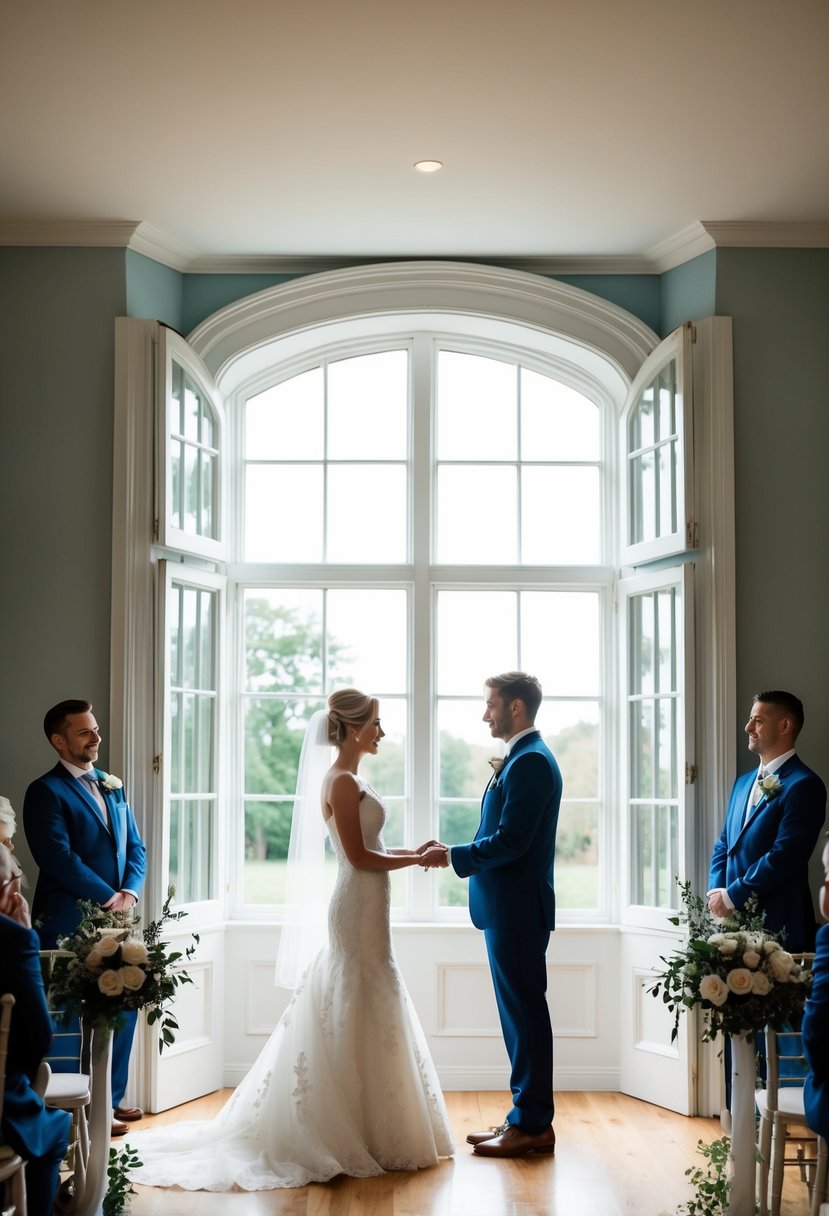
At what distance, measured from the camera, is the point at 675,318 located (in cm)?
615

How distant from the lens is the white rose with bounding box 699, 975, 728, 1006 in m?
3.84

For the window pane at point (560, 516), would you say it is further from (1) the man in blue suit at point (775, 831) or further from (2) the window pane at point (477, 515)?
(1) the man in blue suit at point (775, 831)

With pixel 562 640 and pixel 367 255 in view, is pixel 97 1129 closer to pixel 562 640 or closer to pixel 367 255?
pixel 562 640

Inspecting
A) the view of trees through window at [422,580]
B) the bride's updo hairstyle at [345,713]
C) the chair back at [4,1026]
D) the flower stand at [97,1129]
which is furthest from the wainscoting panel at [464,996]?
the chair back at [4,1026]

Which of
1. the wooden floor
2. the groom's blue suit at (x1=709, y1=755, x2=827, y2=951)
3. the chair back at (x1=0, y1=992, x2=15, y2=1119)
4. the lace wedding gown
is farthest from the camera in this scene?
the groom's blue suit at (x1=709, y1=755, x2=827, y2=951)

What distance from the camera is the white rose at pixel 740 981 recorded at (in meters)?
3.83

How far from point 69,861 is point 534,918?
1837 mm

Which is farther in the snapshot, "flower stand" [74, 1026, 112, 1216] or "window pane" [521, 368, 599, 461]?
"window pane" [521, 368, 599, 461]

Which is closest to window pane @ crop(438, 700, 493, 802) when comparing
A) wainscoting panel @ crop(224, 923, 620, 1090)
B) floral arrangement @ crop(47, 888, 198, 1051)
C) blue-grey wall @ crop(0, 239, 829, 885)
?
wainscoting panel @ crop(224, 923, 620, 1090)

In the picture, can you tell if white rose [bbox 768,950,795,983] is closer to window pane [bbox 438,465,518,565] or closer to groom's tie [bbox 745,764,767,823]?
groom's tie [bbox 745,764,767,823]

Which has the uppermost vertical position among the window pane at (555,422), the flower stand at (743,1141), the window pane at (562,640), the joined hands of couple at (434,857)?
the window pane at (555,422)

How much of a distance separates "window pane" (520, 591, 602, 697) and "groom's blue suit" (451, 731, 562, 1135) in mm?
1428

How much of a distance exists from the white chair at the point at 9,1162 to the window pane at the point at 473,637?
11.7 ft

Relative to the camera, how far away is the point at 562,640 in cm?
653
